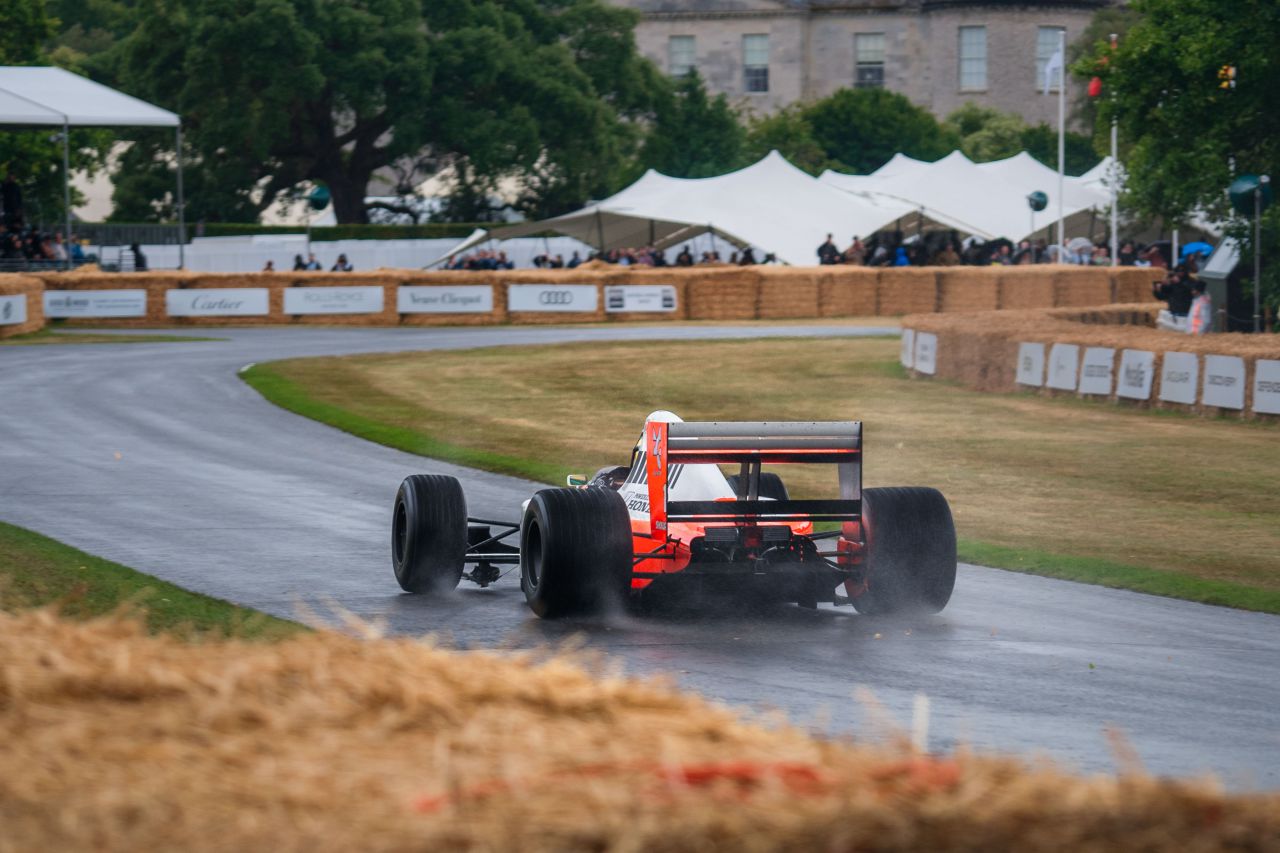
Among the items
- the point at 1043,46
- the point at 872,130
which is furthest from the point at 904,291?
the point at 1043,46

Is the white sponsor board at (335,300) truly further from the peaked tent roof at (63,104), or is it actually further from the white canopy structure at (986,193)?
the white canopy structure at (986,193)

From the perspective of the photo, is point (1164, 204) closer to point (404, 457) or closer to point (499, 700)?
point (404, 457)

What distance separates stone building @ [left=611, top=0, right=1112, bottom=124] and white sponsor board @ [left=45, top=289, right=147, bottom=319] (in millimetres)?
60786

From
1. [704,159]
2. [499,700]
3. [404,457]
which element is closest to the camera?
[499,700]

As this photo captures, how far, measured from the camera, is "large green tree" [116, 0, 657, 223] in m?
65.7

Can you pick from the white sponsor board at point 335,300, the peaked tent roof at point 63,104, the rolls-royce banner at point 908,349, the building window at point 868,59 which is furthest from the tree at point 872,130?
the rolls-royce banner at point 908,349

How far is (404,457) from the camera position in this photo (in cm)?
2244

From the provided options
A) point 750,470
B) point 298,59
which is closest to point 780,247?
point 298,59

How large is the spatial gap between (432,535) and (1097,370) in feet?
59.1

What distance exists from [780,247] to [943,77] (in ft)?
160

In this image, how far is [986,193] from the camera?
2504 inches

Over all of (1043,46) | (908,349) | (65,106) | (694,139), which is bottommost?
(908,349)

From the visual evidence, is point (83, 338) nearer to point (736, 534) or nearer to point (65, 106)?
point (65, 106)

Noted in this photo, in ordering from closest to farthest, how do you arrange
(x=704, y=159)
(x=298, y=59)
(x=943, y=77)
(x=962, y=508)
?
(x=962, y=508), (x=298, y=59), (x=704, y=159), (x=943, y=77)
